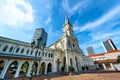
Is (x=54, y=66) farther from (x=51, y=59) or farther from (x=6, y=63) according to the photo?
(x=6, y=63)

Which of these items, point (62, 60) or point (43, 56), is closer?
point (43, 56)

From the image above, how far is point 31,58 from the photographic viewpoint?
2031 cm

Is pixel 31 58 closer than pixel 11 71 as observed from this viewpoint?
Yes

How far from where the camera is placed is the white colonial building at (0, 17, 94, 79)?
1628 cm

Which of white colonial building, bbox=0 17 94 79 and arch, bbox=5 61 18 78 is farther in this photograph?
arch, bbox=5 61 18 78

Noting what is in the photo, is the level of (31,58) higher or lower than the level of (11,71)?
higher

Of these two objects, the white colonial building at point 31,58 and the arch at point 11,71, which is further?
the arch at point 11,71

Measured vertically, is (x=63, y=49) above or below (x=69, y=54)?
above

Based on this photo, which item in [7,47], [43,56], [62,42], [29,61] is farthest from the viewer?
[62,42]

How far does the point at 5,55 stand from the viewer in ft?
51.0

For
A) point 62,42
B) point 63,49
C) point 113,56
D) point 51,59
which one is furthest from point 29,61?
point 113,56

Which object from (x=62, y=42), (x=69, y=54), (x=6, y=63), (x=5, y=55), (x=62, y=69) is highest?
(x=62, y=42)

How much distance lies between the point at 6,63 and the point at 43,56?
35.2 ft

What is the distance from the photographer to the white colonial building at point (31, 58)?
1628cm
